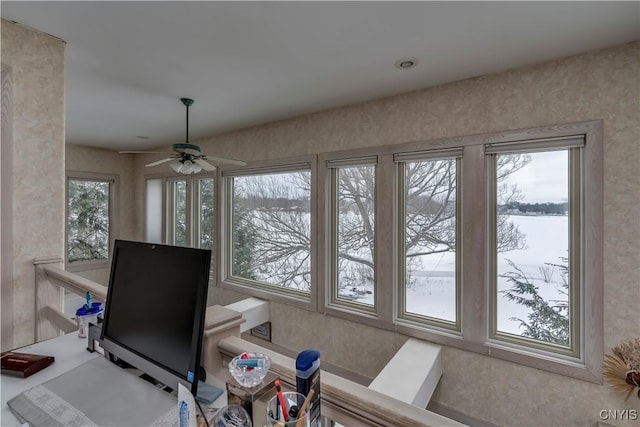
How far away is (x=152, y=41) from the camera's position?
6.07 feet

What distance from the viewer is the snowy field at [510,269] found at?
220 cm

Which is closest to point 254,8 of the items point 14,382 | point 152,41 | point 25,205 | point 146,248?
point 152,41

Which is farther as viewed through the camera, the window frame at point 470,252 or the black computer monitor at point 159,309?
the window frame at point 470,252

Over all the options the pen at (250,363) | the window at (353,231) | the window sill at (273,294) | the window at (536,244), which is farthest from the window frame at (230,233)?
the pen at (250,363)

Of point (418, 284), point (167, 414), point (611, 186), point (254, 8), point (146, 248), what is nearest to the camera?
point (167, 414)

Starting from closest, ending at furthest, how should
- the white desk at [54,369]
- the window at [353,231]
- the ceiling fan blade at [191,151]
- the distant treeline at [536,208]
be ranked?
the white desk at [54,369]
the distant treeline at [536,208]
the ceiling fan blade at [191,151]
the window at [353,231]

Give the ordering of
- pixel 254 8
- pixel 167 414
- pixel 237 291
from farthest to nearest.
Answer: pixel 237 291 < pixel 254 8 < pixel 167 414

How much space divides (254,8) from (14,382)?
6.16 ft

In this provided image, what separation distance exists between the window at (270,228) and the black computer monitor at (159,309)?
2.31m

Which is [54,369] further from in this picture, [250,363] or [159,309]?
[250,363]

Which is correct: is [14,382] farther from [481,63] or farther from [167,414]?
[481,63]

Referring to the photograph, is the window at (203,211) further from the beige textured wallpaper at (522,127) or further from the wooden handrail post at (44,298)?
the wooden handrail post at (44,298)

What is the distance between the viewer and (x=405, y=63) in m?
2.12

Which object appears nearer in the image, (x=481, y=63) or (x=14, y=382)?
(x=14, y=382)
